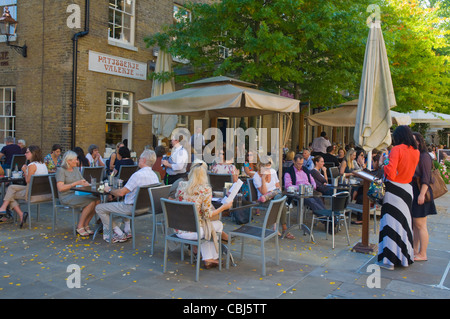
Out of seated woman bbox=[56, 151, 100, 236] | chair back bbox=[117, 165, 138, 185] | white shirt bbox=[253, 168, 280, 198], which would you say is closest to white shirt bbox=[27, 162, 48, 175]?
seated woman bbox=[56, 151, 100, 236]

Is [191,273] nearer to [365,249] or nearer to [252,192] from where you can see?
[252,192]

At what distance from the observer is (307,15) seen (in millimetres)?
10914

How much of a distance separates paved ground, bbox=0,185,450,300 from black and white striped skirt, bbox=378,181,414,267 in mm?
199

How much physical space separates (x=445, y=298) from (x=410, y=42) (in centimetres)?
1417

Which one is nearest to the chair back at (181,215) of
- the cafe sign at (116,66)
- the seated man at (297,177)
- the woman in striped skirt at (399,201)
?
the woman in striped skirt at (399,201)

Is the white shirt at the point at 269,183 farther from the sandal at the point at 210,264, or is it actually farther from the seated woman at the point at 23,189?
the seated woman at the point at 23,189

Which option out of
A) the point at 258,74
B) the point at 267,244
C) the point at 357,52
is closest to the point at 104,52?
the point at 258,74

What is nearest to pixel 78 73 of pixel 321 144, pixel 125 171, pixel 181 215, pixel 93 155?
pixel 93 155

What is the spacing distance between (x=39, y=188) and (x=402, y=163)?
6043 millimetres

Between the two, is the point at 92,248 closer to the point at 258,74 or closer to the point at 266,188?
the point at 266,188

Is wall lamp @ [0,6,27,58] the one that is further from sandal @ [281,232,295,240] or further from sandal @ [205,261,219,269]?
sandal @ [205,261,219,269]

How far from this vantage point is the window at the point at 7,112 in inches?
515

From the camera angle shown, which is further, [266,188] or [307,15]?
[307,15]

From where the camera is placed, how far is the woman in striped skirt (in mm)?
5359
